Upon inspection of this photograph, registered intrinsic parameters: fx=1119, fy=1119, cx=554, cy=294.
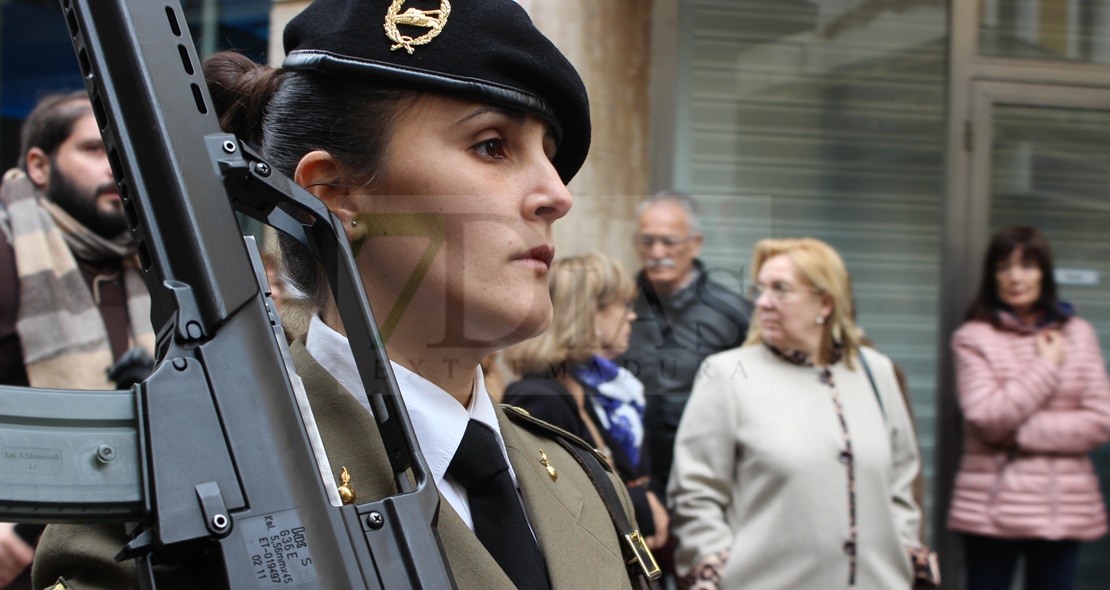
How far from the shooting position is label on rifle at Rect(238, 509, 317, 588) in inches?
45.1

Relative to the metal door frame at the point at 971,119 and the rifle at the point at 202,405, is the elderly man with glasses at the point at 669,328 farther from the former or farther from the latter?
the rifle at the point at 202,405

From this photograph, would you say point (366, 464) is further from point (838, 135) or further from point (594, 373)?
point (838, 135)

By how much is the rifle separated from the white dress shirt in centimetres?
10

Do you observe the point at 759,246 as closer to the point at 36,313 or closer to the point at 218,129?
the point at 36,313

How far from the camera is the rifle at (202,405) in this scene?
1.14 metres

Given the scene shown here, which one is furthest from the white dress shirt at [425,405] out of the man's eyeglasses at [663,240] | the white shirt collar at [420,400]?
the man's eyeglasses at [663,240]

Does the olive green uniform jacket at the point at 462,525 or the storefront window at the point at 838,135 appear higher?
the storefront window at the point at 838,135

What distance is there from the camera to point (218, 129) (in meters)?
1.30

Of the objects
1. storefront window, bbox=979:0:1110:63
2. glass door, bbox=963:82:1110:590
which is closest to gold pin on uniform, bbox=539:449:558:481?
glass door, bbox=963:82:1110:590

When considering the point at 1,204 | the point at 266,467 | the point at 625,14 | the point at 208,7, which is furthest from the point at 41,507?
the point at 208,7

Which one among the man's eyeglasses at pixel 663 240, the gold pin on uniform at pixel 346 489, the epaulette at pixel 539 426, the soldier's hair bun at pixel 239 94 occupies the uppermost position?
the soldier's hair bun at pixel 239 94

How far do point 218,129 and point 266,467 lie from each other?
15.7 inches

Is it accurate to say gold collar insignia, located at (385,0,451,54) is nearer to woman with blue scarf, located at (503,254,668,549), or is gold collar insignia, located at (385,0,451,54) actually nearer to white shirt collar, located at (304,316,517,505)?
→ white shirt collar, located at (304,316,517,505)

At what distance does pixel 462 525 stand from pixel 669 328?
246 cm
